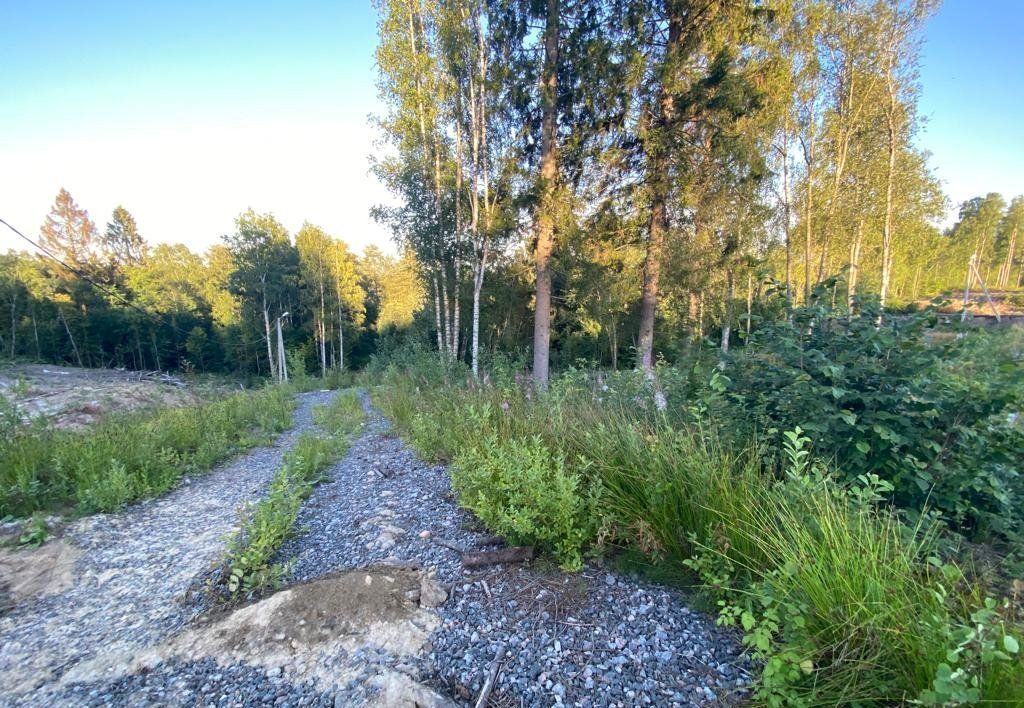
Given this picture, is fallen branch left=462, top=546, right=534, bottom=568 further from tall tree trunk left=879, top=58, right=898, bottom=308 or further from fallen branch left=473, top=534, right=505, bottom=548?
tall tree trunk left=879, top=58, right=898, bottom=308

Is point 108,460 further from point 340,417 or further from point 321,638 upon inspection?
point 321,638

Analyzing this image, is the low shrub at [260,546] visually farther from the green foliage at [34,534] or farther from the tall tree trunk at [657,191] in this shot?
the tall tree trunk at [657,191]

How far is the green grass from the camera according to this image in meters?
3.79

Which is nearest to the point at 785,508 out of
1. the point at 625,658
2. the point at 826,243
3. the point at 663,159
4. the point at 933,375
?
the point at 625,658

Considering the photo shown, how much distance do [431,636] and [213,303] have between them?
36.3 m

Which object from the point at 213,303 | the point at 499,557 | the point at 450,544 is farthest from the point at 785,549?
the point at 213,303

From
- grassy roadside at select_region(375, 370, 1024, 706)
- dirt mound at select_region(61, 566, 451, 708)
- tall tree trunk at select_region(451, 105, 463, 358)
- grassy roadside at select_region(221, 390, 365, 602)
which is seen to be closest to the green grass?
grassy roadside at select_region(221, 390, 365, 602)

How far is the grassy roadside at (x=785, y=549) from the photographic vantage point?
129 cm

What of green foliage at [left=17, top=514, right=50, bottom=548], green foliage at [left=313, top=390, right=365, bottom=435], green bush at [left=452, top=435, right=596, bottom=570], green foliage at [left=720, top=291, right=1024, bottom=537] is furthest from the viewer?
green foliage at [left=313, top=390, right=365, bottom=435]

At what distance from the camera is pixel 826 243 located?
13.9 meters

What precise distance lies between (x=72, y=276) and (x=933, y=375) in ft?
149

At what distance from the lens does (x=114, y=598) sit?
2.59m

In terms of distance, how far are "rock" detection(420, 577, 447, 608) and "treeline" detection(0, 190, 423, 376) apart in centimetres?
1943

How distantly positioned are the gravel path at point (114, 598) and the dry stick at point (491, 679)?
1834mm
